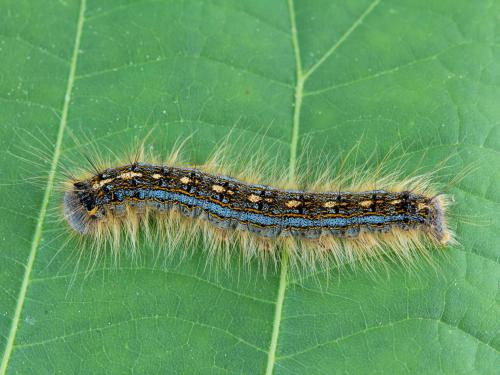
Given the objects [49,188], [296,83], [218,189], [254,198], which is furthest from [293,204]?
[49,188]

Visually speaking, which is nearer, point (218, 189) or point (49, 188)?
point (49, 188)

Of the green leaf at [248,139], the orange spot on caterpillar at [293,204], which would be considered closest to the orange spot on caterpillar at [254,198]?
the orange spot on caterpillar at [293,204]

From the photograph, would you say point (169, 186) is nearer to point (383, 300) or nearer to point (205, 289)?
point (205, 289)

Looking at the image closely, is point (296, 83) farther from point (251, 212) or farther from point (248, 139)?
point (251, 212)

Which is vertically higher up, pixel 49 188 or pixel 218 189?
pixel 218 189

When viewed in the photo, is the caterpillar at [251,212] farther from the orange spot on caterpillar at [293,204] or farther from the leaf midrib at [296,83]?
the leaf midrib at [296,83]

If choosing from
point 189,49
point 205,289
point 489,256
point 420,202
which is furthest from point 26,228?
point 489,256

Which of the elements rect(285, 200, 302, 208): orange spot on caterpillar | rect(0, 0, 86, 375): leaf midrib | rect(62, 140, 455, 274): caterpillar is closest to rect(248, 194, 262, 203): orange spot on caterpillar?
rect(62, 140, 455, 274): caterpillar
